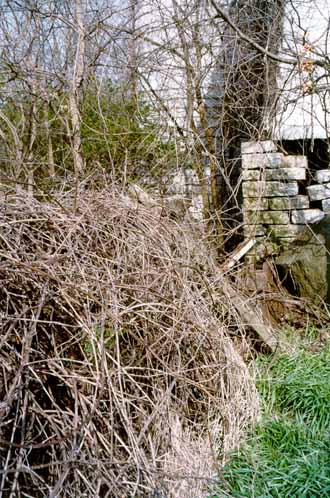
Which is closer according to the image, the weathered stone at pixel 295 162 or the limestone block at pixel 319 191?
the limestone block at pixel 319 191

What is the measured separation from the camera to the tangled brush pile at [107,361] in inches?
81.0

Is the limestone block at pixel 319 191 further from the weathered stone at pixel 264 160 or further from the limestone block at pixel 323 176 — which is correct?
the weathered stone at pixel 264 160

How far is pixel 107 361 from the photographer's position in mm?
2330

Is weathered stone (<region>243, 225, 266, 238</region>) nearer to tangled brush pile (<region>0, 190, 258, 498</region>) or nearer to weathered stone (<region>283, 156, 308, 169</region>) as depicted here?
weathered stone (<region>283, 156, 308, 169</region>)

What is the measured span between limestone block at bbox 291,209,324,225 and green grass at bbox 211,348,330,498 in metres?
2.19

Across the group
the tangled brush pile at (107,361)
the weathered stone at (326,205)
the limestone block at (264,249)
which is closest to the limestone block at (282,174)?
the weathered stone at (326,205)

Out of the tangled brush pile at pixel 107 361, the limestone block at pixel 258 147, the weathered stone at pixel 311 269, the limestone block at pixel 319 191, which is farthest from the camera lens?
the limestone block at pixel 258 147

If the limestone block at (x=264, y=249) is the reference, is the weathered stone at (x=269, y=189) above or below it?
above

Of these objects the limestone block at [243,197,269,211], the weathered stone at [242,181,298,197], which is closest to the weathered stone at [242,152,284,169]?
the weathered stone at [242,181,298,197]

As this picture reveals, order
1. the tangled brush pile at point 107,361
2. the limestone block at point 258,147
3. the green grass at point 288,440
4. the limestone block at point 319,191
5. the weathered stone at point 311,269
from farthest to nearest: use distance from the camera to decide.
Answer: the limestone block at point 258,147, the limestone block at point 319,191, the weathered stone at point 311,269, the green grass at point 288,440, the tangled brush pile at point 107,361

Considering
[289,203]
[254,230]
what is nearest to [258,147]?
[289,203]

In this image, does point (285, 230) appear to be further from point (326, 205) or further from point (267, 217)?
point (326, 205)

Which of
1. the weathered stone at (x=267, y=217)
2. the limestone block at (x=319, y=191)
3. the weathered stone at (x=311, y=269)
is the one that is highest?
the limestone block at (x=319, y=191)

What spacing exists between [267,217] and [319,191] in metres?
0.60
